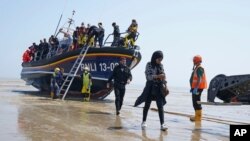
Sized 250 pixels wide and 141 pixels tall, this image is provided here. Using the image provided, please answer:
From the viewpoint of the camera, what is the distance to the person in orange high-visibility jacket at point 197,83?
797 centimetres

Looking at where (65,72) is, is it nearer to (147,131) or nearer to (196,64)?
(196,64)

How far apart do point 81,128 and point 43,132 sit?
2.63 ft

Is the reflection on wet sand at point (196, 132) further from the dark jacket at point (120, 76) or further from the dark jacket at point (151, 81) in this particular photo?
the dark jacket at point (120, 76)

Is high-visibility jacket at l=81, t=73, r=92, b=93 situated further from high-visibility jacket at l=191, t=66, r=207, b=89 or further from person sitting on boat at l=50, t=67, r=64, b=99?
high-visibility jacket at l=191, t=66, r=207, b=89

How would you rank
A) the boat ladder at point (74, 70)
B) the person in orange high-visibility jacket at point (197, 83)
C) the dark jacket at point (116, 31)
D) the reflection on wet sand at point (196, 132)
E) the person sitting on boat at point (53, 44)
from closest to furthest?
1. the reflection on wet sand at point (196, 132)
2. the person in orange high-visibility jacket at point (197, 83)
3. the boat ladder at point (74, 70)
4. the dark jacket at point (116, 31)
5. the person sitting on boat at point (53, 44)

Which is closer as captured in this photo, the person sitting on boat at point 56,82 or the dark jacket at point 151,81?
the dark jacket at point 151,81

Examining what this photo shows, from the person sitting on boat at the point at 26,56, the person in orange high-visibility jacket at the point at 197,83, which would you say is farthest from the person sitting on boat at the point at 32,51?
the person in orange high-visibility jacket at the point at 197,83

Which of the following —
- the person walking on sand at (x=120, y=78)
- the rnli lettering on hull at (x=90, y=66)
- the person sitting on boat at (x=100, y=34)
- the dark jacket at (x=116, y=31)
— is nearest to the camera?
the person walking on sand at (x=120, y=78)

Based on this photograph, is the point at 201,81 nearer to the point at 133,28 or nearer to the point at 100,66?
the point at 133,28

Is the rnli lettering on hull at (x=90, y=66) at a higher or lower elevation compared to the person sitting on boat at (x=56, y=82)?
higher

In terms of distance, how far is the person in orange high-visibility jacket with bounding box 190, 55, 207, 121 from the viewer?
7.97 m

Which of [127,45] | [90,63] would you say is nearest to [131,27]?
[127,45]

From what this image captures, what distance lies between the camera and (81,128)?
245 inches

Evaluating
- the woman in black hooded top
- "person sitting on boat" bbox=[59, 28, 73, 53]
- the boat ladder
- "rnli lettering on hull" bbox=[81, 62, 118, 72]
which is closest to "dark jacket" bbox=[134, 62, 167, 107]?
the woman in black hooded top
